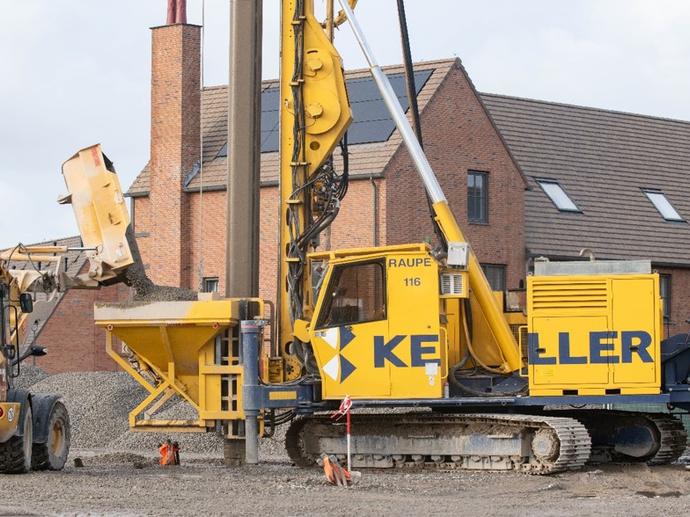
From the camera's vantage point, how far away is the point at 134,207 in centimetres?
4900

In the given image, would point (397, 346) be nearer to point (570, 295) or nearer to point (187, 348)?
point (570, 295)

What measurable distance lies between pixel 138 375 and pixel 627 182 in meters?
32.8

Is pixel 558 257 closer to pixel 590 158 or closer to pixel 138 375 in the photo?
pixel 590 158

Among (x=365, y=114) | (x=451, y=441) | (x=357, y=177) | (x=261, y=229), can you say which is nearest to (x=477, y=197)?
(x=365, y=114)

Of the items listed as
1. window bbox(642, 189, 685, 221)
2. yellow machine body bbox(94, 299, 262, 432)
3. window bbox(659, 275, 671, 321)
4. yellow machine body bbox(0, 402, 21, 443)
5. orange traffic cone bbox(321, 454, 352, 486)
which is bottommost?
orange traffic cone bbox(321, 454, 352, 486)

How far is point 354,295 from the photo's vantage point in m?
21.6

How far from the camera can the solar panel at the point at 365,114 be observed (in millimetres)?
43906

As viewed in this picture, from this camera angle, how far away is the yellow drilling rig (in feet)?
68.1

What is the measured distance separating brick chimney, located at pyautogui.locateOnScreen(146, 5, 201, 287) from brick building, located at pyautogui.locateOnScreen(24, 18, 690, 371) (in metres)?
0.04

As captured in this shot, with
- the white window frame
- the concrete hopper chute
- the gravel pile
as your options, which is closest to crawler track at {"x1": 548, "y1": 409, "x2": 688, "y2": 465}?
the concrete hopper chute

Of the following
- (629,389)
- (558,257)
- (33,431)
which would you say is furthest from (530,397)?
(558,257)

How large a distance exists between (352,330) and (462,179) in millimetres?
25355

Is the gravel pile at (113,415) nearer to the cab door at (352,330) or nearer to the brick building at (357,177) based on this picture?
the brick building at (357,177)

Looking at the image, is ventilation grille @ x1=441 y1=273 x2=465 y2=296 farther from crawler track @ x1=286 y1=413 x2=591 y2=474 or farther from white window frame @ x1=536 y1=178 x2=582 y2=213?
white window frame @ x1=536 y1=178 x2=582 y2=213
